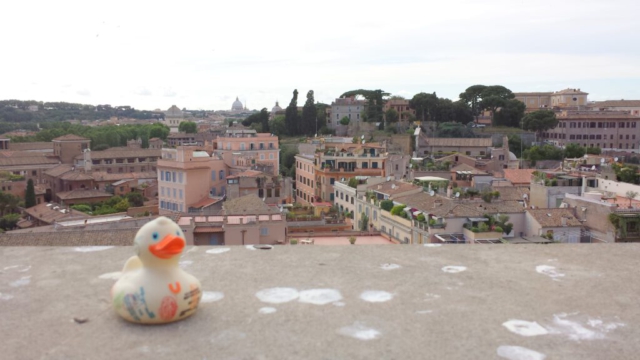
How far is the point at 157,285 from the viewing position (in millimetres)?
2830

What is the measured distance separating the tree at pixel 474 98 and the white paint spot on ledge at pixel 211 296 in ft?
192

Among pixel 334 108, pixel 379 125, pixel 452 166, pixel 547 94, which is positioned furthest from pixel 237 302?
pixel 547 94

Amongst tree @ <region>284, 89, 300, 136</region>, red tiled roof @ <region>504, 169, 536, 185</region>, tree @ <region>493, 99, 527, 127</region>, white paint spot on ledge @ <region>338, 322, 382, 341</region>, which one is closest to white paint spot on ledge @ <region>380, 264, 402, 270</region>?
white paint spot on ledge @ <region>338, 322, 382, 341</region>

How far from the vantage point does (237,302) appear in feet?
10.2

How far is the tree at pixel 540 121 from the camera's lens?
52.7 meters

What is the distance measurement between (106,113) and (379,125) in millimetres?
125900

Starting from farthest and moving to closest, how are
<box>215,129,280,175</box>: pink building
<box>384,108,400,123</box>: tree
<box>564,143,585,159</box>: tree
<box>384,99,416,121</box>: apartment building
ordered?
<box>384,99,416,121</box>: apartment building
<box>384,108,400,123</box>: tree
<box>564,143,585,159</box>: tree
<box>215,129,280,175</box>: pink building

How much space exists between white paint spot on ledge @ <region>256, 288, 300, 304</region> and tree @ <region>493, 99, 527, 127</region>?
56.4 m

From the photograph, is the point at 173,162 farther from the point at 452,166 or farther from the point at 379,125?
the point at 379,125

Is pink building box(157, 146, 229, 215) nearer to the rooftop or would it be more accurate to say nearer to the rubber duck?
the rooftop

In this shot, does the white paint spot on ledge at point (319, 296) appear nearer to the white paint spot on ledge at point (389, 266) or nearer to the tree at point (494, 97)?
the white paint spot on ledge at point (389, 266)

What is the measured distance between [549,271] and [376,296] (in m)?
1.19

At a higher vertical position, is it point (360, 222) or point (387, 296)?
point (387, 296)

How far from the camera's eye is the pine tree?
55375 mm
